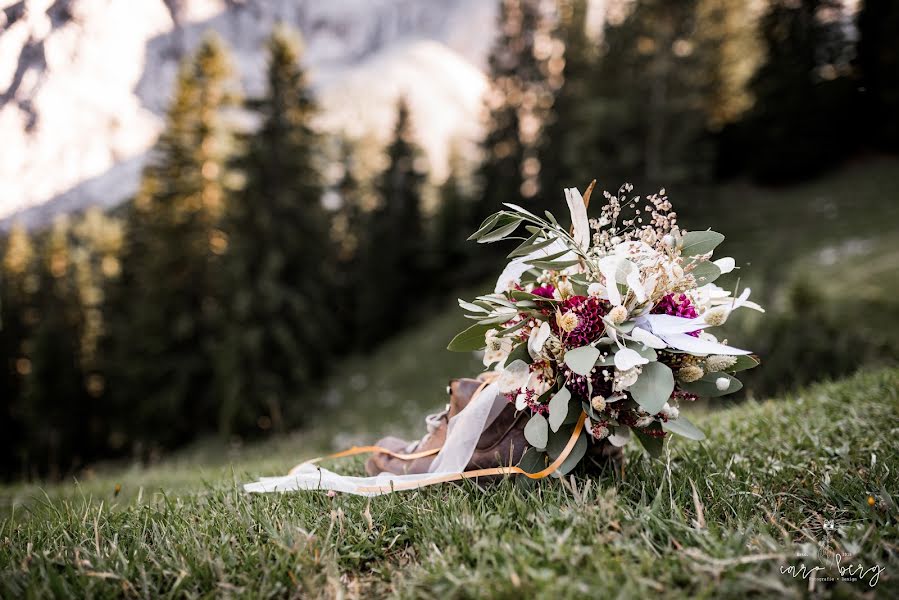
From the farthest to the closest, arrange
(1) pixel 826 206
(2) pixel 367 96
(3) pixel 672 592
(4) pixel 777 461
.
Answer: (2) pixel 367 96, (1) pixel 826 206, (4) pixel 777 461, (3) pixel 672 592

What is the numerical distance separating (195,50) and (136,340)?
11729 millimetres

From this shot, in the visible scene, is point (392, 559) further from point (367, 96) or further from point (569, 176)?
point (367, 96)

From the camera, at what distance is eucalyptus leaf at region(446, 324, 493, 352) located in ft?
8.25

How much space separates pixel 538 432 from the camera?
91.3 inches

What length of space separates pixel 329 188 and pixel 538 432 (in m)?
22.6

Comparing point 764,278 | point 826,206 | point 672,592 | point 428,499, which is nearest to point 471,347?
point 428,499

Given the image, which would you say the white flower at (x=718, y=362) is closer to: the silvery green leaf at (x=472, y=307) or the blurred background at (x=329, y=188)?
the silvery green leaf at (x=472, y=307)

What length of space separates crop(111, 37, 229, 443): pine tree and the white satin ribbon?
1664 cm

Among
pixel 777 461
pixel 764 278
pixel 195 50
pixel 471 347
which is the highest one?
pixel 195 50

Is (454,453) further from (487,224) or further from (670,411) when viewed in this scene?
(487,224)

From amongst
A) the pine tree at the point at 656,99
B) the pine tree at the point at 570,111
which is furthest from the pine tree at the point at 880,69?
the pine tree at the point at 570,111

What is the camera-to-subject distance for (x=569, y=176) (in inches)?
1038

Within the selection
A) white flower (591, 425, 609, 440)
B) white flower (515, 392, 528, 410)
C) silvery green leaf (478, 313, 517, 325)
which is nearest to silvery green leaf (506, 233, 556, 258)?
silvery green leaf (478, 313, 517, 325)

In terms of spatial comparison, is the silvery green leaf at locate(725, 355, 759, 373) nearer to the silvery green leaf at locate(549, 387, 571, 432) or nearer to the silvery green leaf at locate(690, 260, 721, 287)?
the silvery green leaf at locate(690, 260, 721, 287)
